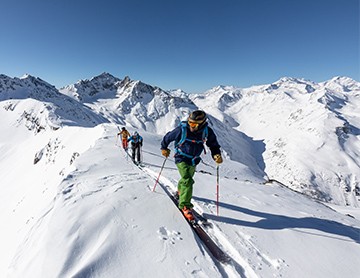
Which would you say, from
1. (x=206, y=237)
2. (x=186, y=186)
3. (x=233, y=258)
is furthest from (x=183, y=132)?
(x=233, y=258)

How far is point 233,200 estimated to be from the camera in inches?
290

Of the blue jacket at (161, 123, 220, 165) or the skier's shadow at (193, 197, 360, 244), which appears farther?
the blue jacket at (161, 123, 220, 165)

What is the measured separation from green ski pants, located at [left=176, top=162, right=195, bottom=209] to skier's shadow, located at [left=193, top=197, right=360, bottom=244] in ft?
2.30

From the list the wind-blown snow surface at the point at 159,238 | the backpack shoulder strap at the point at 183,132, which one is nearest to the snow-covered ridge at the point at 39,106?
the wind-blown snow surface at the point at 159,238

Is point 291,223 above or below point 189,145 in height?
below

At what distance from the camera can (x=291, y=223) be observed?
19.2ft

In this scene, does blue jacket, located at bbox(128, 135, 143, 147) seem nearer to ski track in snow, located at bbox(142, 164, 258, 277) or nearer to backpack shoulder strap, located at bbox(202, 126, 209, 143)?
backpack shoulder strap, located at bbox(202, 126, 209, 143)

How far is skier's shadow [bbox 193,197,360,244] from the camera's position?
18.5 ft

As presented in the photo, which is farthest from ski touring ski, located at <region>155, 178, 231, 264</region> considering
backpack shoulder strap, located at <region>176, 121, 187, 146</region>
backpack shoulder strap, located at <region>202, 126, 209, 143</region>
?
backpack shoulder strap, located at <region>202, 126, 209, 143</region>

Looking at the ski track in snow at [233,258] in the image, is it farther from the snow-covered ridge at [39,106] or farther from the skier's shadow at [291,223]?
the snow-covered ridge at [39,106]

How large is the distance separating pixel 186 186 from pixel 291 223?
9.67 feet

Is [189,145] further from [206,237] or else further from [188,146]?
[206,237]

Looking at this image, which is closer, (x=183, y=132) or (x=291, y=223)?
(x=291, y=223)

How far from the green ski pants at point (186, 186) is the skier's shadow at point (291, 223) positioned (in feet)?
2.30
